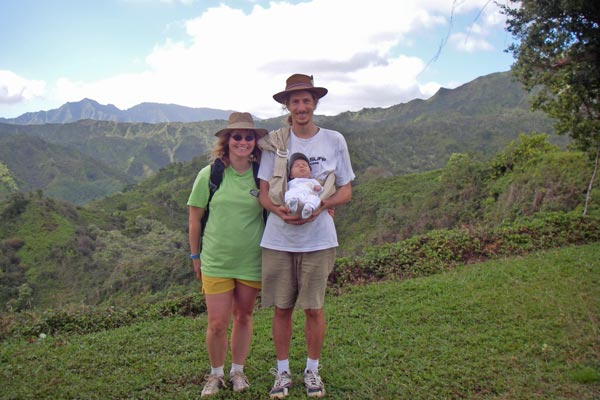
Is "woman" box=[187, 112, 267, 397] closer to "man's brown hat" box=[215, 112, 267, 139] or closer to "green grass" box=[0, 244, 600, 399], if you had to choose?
"man's brown hat" box=[215, 112, 267, 139]

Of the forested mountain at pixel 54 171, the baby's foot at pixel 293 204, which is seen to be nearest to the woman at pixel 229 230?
the baby's foot at pixel 293 204

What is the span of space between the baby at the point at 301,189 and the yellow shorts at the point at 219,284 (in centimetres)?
63

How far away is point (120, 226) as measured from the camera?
5019 centimetres

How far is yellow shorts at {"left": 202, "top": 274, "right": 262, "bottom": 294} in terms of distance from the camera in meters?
3.01

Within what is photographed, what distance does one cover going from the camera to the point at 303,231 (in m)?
2.90

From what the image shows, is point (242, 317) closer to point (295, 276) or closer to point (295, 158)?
point (295, 276)

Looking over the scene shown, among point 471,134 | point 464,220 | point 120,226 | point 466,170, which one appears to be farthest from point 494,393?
point 471,134

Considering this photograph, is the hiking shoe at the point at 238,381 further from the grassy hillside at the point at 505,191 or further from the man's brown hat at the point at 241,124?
the grassy hillside at the point at 505,191

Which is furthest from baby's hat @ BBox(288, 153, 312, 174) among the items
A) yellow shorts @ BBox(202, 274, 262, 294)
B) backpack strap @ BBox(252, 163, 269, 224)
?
yellow shorts @ BBox(202, 274, 262, 294)

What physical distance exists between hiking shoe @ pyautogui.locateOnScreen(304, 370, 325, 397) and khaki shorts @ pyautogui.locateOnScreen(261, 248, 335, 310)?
528mm

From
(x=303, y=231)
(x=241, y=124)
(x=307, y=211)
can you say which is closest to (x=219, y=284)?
(x=303, y=231)

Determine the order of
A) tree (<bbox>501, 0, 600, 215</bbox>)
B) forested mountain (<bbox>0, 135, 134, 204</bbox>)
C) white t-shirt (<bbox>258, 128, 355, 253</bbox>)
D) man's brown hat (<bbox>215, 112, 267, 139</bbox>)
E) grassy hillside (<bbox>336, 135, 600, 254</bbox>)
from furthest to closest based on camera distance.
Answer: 1. forested mountain (<bbox>0, 135, 134, 204</bbox>)
2. grassy hillside (<bbox>336, 135, 600, 254</bbox>)
3. tree (<bbox>501, 0, 600, 215</bbox>)
4. man's brown hat (<bbox>215, 112, 267, 139</bbox>)
5. white t-shirt (<bbox>258, 128, 355, 253</bbox>)

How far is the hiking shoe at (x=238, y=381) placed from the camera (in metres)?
3.19

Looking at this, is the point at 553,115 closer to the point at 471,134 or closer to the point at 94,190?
the point at 471,134
